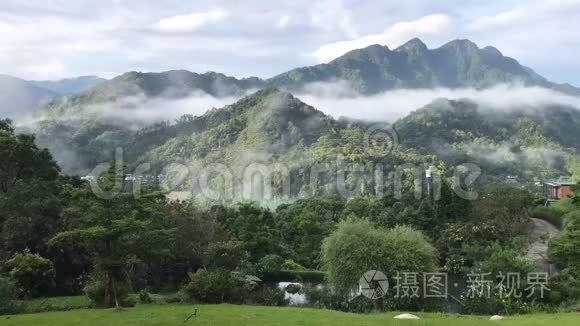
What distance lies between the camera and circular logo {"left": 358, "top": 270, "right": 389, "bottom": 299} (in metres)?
24.8

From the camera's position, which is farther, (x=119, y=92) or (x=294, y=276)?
(x=119, y=92)

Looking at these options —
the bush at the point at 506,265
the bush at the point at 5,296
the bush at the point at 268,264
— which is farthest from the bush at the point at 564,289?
the bush at the point at 5,296

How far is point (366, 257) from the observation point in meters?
25.1

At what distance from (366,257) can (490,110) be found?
16088cm

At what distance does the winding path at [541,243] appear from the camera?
3422 centimetres

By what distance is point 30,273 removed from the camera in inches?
1037

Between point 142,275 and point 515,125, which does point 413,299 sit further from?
point 515,125

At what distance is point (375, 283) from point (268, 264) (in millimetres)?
16706

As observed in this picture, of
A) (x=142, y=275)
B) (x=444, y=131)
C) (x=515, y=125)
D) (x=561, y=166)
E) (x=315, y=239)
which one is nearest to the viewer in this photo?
(x=142, y=275)

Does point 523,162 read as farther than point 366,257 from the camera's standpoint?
Yes

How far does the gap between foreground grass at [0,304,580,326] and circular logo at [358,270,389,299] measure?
307 cm

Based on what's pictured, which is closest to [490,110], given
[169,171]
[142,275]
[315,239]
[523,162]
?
[523,162]

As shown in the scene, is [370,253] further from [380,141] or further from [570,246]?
[380,141]

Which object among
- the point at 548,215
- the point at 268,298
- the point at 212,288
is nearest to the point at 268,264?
the point at 268,298
